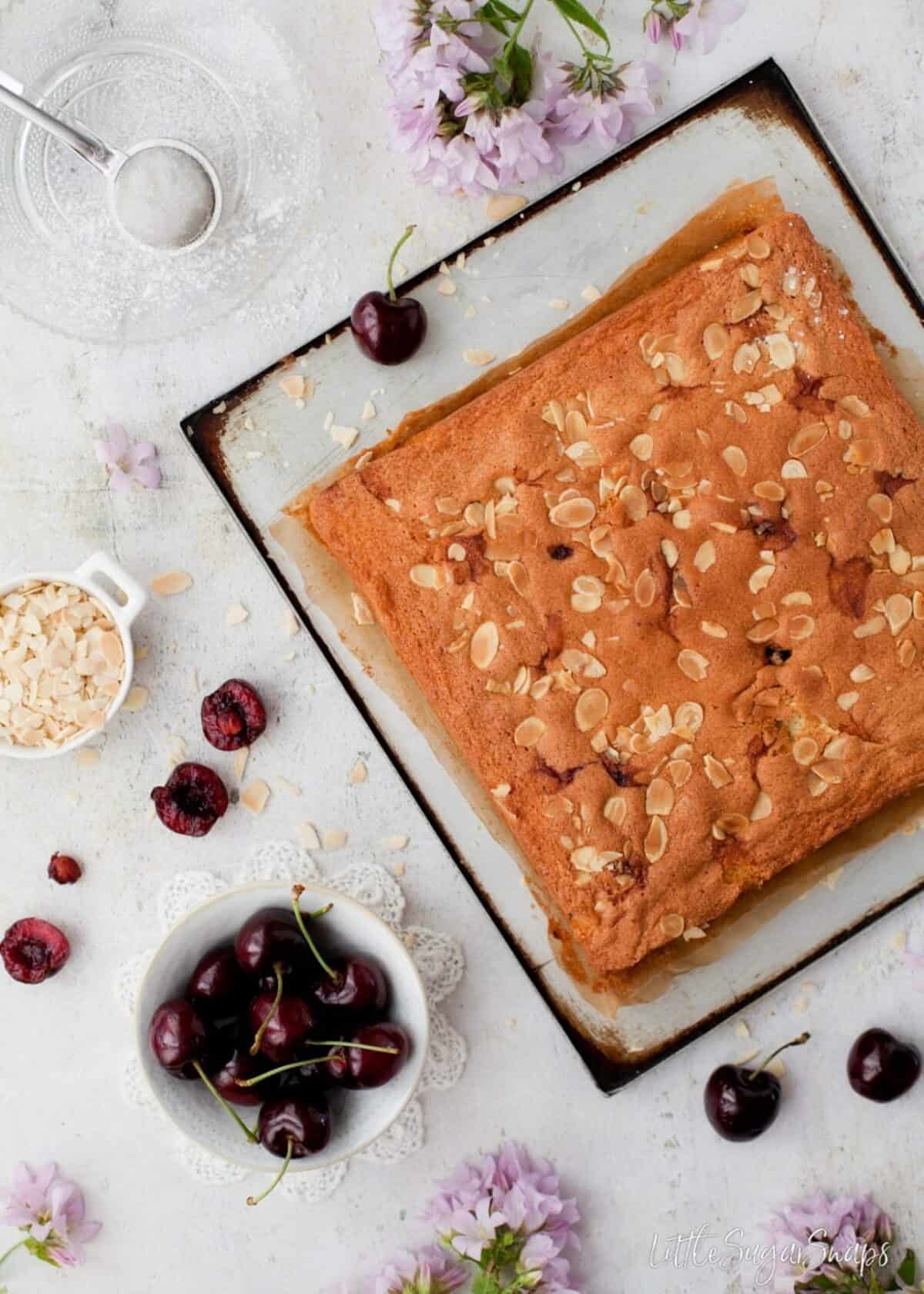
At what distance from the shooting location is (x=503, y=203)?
7.04 ft

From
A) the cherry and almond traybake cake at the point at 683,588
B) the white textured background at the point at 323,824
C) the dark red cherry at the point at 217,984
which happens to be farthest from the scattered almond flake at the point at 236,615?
the dark red cherry at the point at 217,984

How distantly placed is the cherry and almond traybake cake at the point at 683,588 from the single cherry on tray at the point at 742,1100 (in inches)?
16.2

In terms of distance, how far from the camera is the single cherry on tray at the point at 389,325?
196cm

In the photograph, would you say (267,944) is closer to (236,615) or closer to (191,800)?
(191,800)

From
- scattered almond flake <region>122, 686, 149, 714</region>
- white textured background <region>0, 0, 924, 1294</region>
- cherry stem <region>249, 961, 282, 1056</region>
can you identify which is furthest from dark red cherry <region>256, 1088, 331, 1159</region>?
scattered almond flake <region>122, 686, 149, 714</region>

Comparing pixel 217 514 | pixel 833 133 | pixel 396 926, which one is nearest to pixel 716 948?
pixel 396 926

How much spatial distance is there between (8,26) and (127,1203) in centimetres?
239

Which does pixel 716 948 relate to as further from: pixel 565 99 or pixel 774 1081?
pixel 565 99

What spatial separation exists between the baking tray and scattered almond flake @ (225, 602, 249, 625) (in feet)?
0.65

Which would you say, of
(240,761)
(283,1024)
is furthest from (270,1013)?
(240,761)

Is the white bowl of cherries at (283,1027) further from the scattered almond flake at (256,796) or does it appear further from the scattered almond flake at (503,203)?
the scattered almond flake at (503,203)

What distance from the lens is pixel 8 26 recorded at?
2.19 m

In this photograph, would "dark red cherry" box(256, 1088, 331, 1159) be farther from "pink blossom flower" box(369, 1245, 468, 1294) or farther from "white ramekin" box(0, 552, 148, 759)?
"white ramekin" box(0, 552, 148, 759)

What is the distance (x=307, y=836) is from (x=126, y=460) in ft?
2.71
